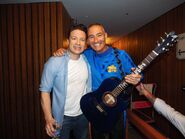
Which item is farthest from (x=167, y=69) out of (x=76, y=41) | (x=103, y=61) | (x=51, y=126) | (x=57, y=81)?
(x=51, y=126)

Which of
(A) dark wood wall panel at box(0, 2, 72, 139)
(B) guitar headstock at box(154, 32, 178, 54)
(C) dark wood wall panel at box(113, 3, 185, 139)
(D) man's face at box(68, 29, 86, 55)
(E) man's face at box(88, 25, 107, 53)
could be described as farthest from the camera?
(C) dark wood wall panel at box(113, 3, 185, 139)

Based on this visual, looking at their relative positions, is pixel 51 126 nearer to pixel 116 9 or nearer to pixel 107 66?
pixel 107 66

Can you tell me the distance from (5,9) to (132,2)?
2.52 meters

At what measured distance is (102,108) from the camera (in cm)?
146

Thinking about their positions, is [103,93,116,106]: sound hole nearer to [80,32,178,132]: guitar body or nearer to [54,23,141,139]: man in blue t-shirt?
[80,32,178,132]: guitar body

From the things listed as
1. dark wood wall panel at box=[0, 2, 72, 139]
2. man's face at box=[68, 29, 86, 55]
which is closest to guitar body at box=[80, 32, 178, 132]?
man's face at box=[68, 29, 86, 55]

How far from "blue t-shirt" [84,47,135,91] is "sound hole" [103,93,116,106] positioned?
20 centimetres

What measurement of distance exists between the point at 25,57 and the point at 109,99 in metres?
2.29

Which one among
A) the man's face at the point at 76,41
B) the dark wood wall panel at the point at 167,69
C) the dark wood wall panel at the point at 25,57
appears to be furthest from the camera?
the dark wood wall panel at the point at 167,69

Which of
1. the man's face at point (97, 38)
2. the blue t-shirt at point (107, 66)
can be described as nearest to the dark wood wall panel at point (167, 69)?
the blue t-shirt at point (107, 66)

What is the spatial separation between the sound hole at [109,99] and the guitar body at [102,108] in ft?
0.09

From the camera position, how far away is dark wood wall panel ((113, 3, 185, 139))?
332cm

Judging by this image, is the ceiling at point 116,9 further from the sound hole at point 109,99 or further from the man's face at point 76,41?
the sound hole at point 109,99

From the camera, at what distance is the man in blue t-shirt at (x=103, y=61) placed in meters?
1.59
